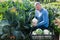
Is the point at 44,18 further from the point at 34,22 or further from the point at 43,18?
the point at 34,22

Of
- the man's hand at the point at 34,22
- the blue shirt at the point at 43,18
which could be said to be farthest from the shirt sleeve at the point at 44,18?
the man's hand at the point at 34,22

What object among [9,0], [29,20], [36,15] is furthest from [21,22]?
[9,0]

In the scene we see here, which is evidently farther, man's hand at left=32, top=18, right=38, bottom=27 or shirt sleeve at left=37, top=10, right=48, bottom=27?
shirt sleeve at left=37, top=10, right=48, bottom=27

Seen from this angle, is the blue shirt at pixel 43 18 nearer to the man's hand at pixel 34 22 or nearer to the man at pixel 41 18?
the man at pixel 41 18

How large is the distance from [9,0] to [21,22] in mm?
3019

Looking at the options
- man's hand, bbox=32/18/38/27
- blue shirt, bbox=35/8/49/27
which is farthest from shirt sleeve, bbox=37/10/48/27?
man's hand, bbox=32/18/38/27

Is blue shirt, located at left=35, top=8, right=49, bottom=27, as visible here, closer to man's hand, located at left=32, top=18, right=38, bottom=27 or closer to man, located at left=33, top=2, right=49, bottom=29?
man, located at left=33, top=2, right=49, bottom=29

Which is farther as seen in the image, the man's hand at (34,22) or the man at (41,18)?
the man at (41,18)

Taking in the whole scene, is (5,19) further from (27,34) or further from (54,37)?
(54,37)

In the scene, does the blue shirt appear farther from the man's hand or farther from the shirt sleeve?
the man's hand

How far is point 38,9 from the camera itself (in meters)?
6.38

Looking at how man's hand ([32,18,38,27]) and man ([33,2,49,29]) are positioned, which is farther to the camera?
man ([33,2,49,29])

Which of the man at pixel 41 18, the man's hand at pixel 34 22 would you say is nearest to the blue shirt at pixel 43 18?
the man at pixel 41 18

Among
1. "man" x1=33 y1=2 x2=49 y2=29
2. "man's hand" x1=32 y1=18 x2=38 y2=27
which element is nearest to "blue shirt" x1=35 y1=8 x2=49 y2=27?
"man" x1=33 y1=2 x2=49 y2=29
